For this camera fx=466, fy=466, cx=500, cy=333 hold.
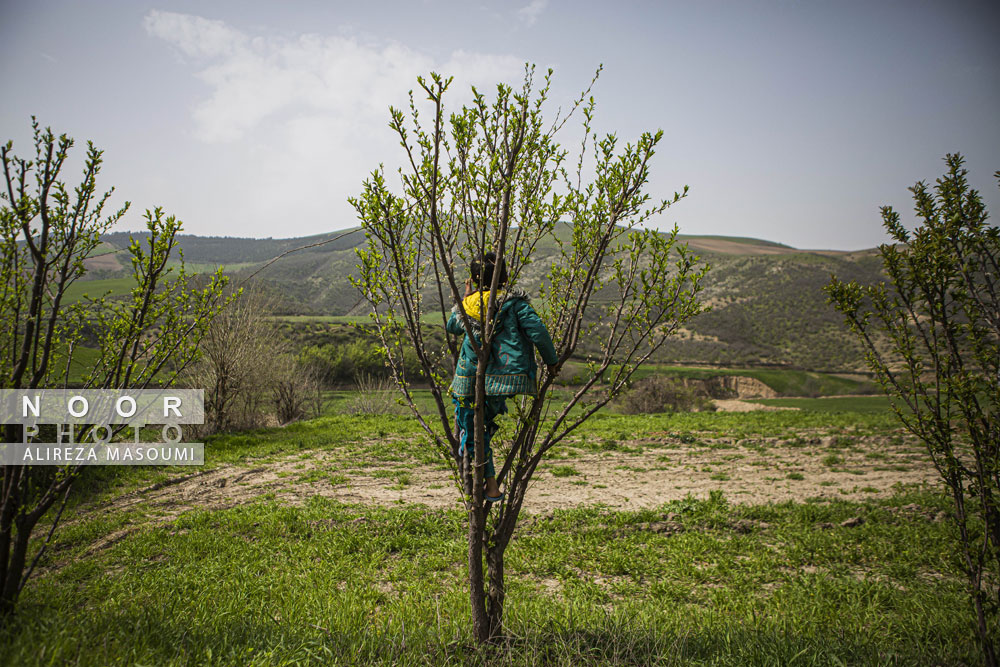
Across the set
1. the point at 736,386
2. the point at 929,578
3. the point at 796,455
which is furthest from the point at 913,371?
the point at 736,386

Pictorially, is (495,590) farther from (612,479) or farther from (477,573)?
(612,479)

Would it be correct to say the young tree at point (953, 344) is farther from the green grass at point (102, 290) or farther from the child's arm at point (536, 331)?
the green grass at point (102, 290)

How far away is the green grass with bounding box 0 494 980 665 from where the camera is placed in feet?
8.38

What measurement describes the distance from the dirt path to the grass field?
0.27ft

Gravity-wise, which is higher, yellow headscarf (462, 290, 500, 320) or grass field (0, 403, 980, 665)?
yellow headscarf (462, 290, 500, 320)

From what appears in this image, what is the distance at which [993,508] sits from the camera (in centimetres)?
262

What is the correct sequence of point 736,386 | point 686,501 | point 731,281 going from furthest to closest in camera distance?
point 731,281 → point 736,386 → point 686,501

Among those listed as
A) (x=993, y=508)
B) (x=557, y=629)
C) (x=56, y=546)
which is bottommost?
(x=56, y=546)

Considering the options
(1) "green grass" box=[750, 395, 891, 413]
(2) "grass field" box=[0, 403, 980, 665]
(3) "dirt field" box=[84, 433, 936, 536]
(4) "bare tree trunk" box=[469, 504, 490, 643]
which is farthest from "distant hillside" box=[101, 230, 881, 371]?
(4) "bare tree trunk" box=[469, 504, 490, 643]

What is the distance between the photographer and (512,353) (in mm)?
2432

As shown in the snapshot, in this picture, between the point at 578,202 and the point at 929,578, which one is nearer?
the point at 578,202

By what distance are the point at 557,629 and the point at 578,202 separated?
8.42 ft

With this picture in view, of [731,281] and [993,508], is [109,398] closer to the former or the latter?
[993,508]

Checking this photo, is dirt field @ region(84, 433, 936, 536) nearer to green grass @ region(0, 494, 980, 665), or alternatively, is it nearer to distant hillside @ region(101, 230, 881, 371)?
green grass @ region(0, 494, 980, 665)
